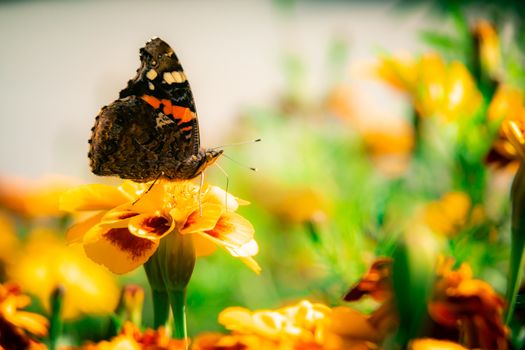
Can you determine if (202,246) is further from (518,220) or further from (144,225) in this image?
(518,220)

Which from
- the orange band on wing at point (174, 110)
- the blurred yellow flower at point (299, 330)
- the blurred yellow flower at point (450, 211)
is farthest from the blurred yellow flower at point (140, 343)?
the blurred yellow flower at point (450, 211)

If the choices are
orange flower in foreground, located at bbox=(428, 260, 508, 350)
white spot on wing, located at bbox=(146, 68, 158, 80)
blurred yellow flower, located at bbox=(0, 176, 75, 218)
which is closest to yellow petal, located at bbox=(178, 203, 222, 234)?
orange flower in foreground, located at bbox=(428, 260, 508, 350)

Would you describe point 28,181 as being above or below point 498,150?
below

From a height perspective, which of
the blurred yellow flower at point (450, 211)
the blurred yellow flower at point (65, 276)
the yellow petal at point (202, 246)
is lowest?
the blurred yellow flower at point (65, 276)

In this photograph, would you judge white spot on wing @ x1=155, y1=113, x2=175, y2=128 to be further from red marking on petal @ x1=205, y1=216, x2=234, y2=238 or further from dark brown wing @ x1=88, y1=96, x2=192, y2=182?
red marking on petal @ x1=205, y1=216, x2=234, y2=238

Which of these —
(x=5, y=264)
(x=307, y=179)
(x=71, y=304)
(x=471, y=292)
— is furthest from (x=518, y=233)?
(x=307, y=179)

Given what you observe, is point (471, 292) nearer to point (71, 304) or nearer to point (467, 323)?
point (467, 323)

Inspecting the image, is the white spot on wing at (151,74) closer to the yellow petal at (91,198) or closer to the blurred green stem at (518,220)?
the yellow petal at (91,198)
